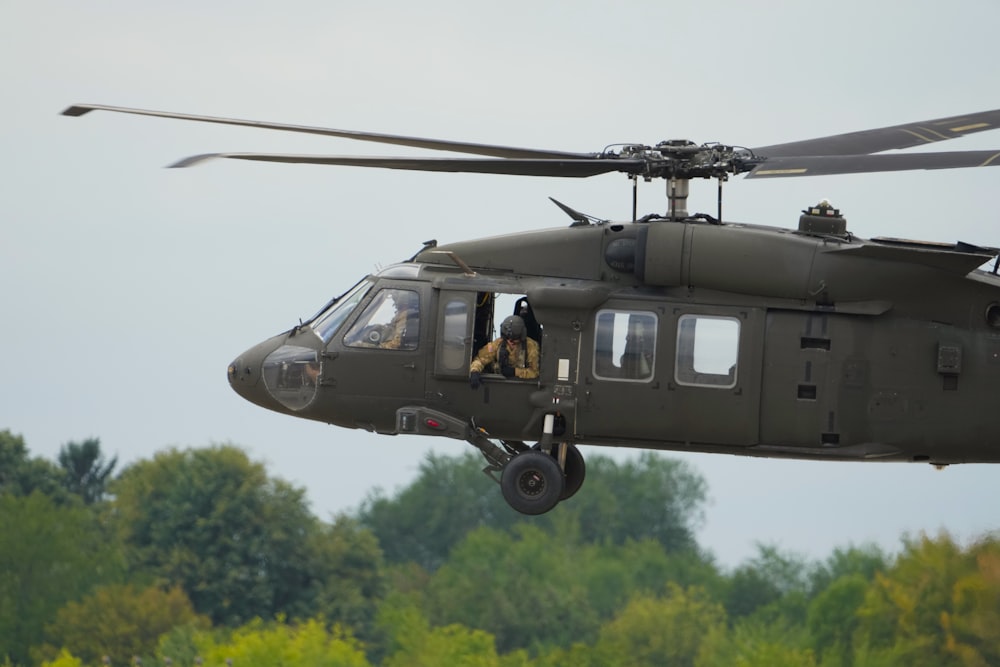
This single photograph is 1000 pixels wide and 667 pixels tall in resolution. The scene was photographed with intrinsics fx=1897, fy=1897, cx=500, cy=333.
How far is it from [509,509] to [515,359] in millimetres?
81866

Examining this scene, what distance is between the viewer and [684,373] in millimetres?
18984

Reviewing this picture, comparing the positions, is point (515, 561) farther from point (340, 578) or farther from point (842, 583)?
point (842, 583)

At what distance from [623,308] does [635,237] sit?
0.81m

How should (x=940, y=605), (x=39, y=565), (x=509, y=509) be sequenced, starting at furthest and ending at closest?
(x=509, y=509), (x=39, y=565), (x=940, y=605)

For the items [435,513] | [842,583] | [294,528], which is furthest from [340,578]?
[842,583]

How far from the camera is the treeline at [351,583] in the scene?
2457 inches

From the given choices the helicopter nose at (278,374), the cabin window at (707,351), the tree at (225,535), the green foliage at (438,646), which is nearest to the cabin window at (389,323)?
the helicopter nose at (278,374)

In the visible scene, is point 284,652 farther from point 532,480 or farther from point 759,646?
point 532,480

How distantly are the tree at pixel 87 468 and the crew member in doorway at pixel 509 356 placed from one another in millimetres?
82283

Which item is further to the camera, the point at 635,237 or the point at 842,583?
the point at 842,583

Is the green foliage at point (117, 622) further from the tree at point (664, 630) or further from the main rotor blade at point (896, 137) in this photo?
the main rotor blade at point (896, 137)

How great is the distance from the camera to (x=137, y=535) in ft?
271

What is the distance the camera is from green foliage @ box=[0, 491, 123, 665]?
7119 cm

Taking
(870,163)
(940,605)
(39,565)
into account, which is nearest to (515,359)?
(870,163)
